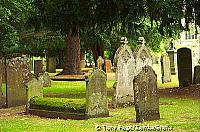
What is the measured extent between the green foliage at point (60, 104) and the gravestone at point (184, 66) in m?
8.99

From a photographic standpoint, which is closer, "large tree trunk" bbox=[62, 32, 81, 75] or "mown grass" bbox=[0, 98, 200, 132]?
"mown grass" bbox=[0, 98, 200, 132]

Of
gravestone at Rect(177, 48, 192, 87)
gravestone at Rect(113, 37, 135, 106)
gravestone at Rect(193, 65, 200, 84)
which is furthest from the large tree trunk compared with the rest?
gravestone at Rect(113, 37, 135, 106)

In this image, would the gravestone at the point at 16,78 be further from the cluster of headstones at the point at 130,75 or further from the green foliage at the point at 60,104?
the cluster of headstones at the point at 130,75

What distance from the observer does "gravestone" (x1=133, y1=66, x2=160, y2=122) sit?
38.6 feet

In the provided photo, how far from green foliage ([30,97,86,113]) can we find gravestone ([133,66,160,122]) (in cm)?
182

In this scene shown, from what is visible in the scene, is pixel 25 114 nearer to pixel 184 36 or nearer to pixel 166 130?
pixel 166 130

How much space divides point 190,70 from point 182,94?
2.87 m

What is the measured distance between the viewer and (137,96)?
11844 mm

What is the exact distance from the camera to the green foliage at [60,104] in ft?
43.0

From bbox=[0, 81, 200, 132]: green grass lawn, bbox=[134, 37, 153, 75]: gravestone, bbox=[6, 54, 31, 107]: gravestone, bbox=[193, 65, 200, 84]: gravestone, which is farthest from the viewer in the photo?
bbox=[193, 65, 200, 84]: gravestone

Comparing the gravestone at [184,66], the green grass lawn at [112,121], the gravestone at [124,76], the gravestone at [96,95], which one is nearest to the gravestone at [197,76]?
the gravestone at [184,66]

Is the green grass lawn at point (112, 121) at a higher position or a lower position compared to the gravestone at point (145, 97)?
lower

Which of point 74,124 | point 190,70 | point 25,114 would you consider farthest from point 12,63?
point 190,70

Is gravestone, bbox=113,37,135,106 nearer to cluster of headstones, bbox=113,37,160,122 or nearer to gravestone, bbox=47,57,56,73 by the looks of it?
cluster of headstones, bbox=113,37,160,122
